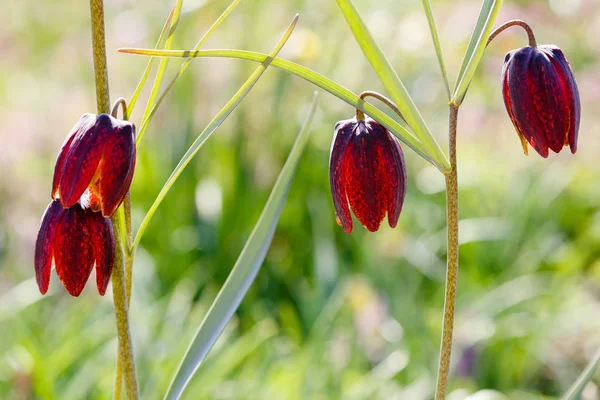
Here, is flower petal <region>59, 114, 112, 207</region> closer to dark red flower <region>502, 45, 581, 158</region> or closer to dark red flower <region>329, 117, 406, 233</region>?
dark red flower <region>329, 117, 406, 233</region>

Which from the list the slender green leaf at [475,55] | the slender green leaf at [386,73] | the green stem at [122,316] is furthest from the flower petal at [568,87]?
the green stem at [122,316]

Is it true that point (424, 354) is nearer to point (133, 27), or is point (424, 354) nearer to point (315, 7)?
point (315, 7)

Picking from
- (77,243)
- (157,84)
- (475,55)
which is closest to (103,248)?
(77,243)

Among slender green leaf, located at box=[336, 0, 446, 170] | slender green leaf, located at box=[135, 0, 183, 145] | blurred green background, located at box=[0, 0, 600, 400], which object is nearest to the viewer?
slender green leaf, located at box=[336, 0, 446, 170]

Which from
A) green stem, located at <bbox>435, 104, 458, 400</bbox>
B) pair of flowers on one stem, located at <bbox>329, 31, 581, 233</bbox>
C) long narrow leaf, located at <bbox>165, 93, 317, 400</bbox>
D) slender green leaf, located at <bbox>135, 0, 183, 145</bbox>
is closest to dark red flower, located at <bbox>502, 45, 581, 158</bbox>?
pair of flowers on one stem, located at <bbox>329, 31, 581, 233</bbox>

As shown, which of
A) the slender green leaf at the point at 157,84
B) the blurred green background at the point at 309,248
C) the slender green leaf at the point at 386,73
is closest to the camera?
the slender green leaf at the point at 386,73

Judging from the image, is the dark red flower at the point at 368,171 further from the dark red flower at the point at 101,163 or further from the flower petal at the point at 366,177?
the dark red flower at the point at 101,163

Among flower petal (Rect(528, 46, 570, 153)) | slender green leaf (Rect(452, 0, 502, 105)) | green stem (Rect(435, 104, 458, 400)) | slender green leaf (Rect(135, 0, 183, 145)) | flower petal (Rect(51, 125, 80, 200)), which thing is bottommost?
green stem (Rect(435, 104, 458, 400))
